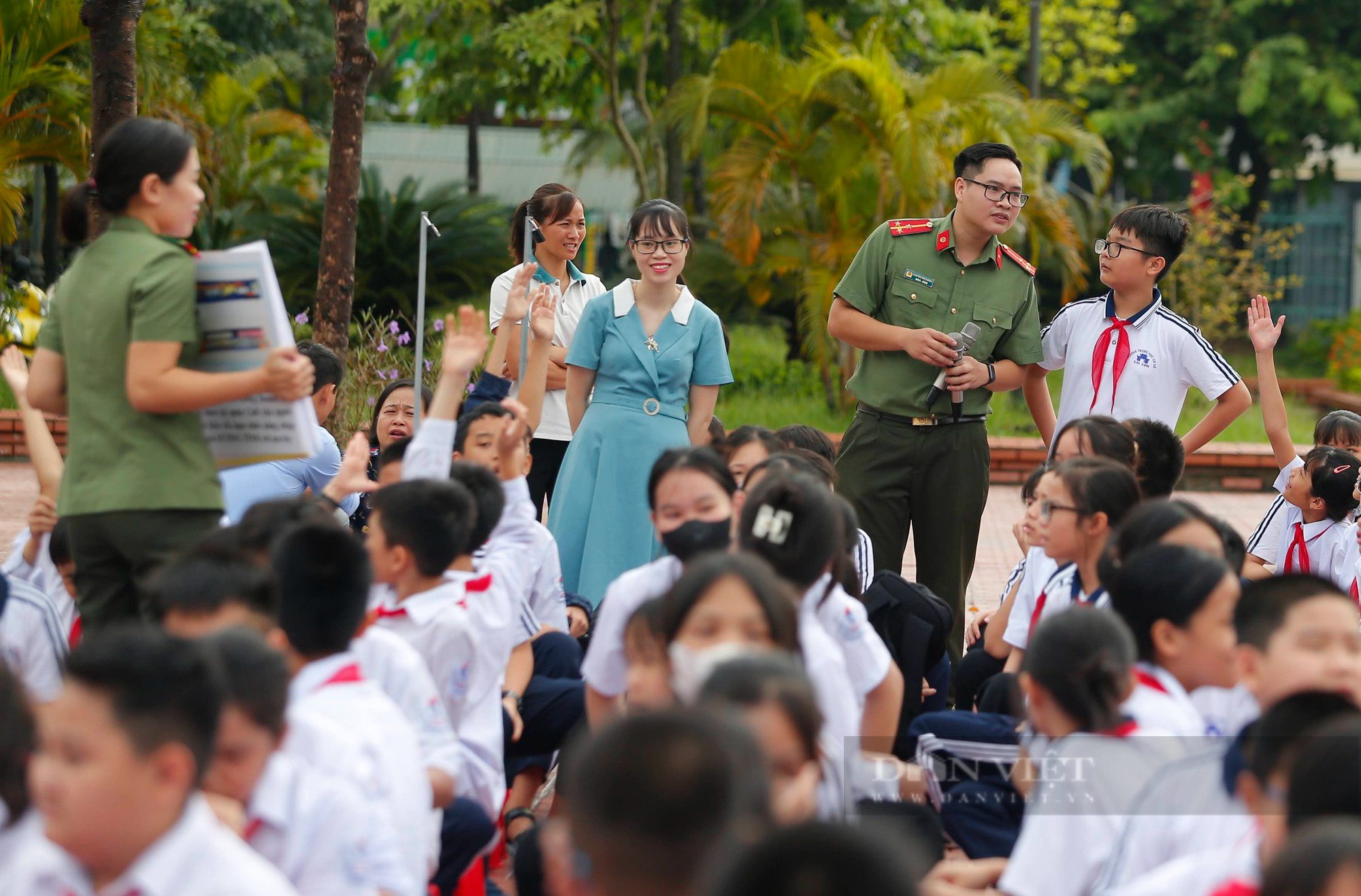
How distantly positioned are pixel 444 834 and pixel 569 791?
4.48 ft

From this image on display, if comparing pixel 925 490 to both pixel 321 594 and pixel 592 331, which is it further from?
pixel 321 594

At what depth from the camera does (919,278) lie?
16.3 feet

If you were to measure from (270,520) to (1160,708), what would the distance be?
180 cm

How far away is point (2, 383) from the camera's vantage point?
12398 mm

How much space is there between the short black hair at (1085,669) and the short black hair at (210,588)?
4.58ft

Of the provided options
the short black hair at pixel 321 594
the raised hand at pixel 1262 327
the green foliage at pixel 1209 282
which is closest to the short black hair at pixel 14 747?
the short black hair at pixel 321 594

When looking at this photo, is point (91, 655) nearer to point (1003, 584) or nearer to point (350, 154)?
point (350, 154)

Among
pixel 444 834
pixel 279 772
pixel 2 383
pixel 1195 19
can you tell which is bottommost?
pixel 2 383

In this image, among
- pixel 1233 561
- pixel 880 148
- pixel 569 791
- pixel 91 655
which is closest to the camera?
pixel 569 791

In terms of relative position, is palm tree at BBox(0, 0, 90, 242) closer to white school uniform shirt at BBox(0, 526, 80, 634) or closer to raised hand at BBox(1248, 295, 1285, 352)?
white school uniform shirt at BBox(0, 526, 80, 634)

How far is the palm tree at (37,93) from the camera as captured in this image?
9211 millimetres

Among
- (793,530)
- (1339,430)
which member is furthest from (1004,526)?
(793,530)

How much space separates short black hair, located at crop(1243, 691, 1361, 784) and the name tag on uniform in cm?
293

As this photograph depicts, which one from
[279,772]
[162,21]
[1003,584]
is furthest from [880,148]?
[279,772]
